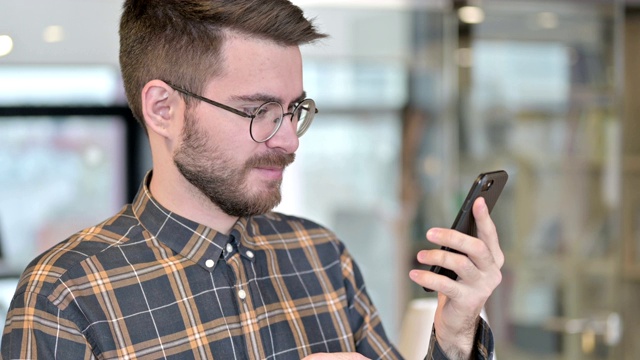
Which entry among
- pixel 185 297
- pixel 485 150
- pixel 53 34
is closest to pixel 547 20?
pixel 485 150

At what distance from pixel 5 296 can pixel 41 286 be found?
1.71m

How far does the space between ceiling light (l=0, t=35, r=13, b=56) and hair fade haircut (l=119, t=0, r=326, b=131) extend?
147 centimetres

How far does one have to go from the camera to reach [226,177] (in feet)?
4.89

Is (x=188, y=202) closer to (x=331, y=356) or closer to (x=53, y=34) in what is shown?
(x=331, y=356)

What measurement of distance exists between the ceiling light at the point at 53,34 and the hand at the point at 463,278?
6.40ft

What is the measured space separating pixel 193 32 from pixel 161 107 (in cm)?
14

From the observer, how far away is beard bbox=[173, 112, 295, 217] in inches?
58.5

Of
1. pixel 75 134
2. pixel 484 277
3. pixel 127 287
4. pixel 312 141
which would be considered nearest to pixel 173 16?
pixel 127 287

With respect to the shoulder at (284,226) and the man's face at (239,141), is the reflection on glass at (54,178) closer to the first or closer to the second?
the shoulder at (284,226)

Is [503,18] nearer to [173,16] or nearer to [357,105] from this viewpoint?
[357,105]

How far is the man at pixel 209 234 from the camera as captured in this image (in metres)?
1.40

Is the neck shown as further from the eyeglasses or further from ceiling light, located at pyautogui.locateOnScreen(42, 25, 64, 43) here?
ceiling light, located at pyautogui.locateOnScreen(42, 25, 64, 43)

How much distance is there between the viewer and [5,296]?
9.68ft

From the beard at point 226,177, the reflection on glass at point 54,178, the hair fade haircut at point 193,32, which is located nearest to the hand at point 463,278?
the beard at point 226,177
